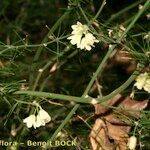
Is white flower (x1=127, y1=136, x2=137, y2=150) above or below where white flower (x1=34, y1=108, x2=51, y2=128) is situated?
below

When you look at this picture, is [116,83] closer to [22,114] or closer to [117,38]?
[22,114]

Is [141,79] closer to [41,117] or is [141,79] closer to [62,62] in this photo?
[41,117]

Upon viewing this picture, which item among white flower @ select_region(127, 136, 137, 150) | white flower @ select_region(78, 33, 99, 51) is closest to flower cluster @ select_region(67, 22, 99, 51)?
white flower @ select_region(78, 33, 99, 51)

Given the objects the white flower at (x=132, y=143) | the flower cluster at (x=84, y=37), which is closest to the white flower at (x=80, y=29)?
the flower cluster at (x=84, y=37)

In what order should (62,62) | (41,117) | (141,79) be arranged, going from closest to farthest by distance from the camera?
(41,117)
(141,79)
(62,62)

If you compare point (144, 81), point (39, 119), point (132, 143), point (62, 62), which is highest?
point (62, 62)

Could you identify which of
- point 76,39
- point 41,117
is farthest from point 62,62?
point 41,117

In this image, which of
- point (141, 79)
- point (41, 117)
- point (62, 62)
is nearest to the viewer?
point (41, 117)

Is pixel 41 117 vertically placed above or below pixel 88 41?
below

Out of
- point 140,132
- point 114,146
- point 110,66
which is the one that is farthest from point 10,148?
point 110,66

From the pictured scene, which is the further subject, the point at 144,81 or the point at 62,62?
the point at 62,62

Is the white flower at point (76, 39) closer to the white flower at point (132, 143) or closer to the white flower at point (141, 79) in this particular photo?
the white flower at point (141, 79)

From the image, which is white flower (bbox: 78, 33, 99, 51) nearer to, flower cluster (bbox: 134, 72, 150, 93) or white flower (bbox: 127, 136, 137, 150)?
flower cluster (bbox: 134, 72, 150, 93)
